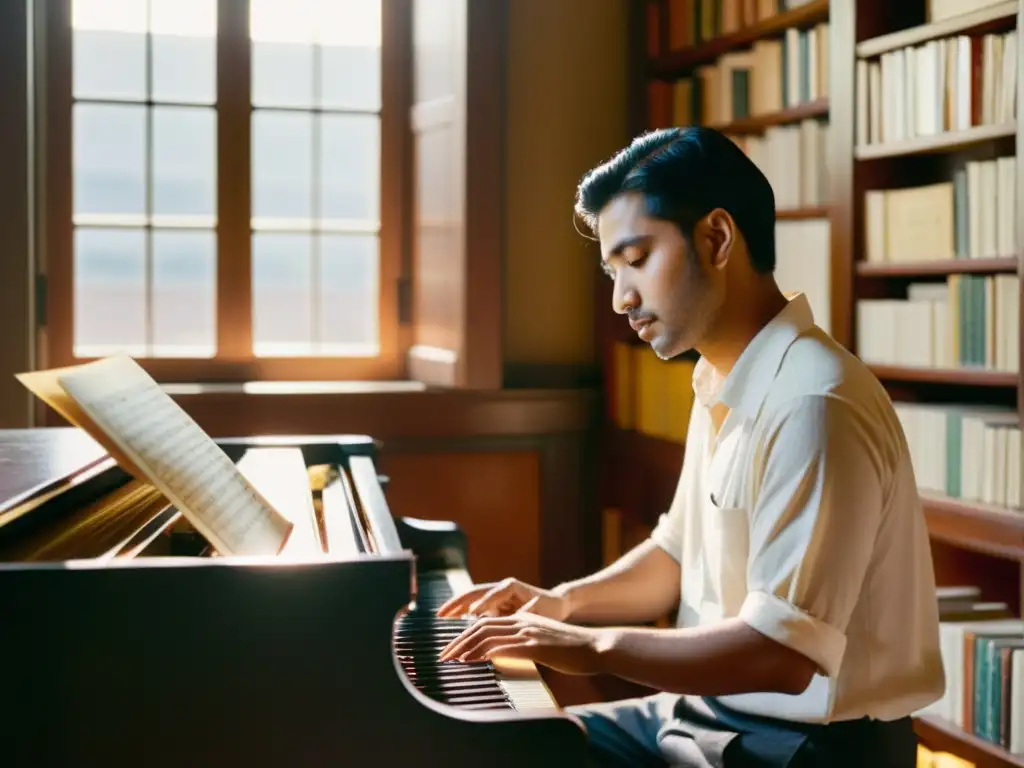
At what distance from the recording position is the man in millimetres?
1361

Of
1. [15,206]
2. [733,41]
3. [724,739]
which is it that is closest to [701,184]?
[724,739]

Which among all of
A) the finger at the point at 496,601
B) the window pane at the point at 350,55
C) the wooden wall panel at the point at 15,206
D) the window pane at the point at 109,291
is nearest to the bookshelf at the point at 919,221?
the window pane at the point at 350,55

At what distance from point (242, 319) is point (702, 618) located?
2450mm

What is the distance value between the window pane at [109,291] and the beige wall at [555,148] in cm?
116

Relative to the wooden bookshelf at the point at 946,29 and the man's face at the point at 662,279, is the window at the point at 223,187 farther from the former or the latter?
the man's face at the point at 662,279

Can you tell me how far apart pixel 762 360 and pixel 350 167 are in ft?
8.67

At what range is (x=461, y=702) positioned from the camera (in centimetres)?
139

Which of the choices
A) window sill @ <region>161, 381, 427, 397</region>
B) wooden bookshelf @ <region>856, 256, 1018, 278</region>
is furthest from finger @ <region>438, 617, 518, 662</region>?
window sill @ <region>161, 381, 427, 397</region>

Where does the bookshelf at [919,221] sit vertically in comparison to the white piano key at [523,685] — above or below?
above

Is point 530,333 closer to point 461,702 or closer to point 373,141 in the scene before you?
point 373,141

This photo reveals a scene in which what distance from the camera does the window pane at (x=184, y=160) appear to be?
379 cm

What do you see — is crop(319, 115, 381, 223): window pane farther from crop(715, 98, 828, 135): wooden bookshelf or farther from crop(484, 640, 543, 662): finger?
crop(484, 640, 543, 662): finger

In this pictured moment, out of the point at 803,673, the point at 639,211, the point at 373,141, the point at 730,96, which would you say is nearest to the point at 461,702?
the point at 803,673

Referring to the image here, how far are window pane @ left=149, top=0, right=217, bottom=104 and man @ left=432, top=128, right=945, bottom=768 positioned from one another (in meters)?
2.38
